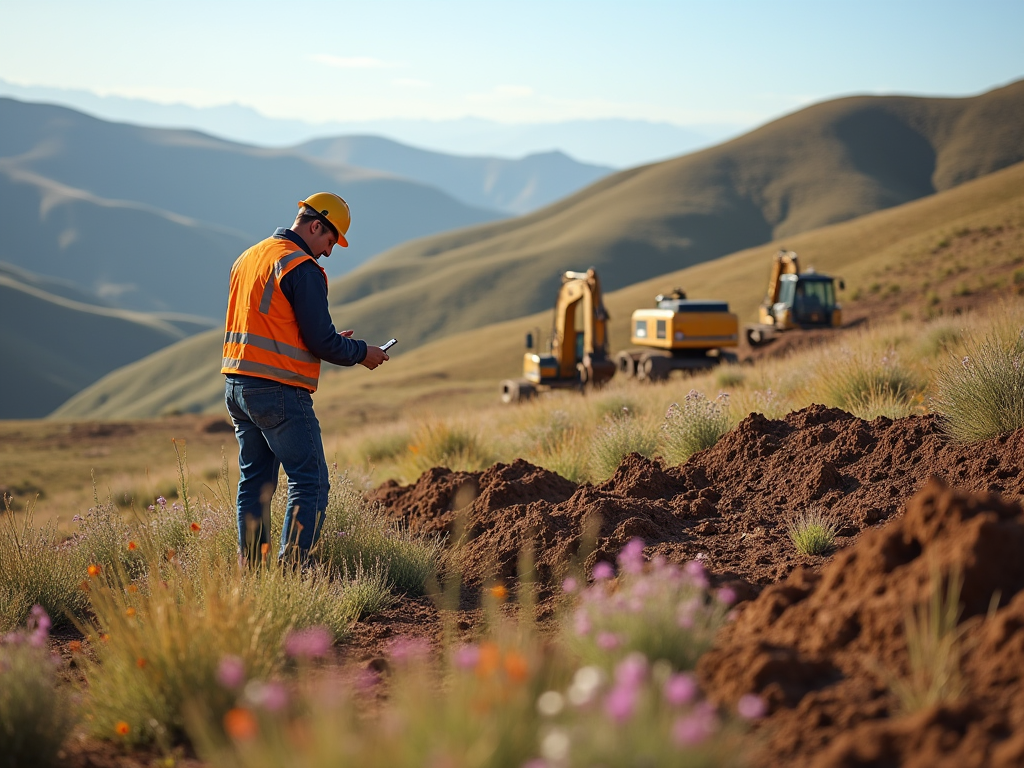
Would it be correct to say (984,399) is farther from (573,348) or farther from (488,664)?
(573,348)

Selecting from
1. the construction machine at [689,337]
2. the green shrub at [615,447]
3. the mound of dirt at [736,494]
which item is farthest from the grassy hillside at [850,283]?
the mound of dirt at [736,494]

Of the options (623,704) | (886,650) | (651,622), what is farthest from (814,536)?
(623,704)

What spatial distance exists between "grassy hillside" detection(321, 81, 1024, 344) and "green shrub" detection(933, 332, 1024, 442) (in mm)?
98939

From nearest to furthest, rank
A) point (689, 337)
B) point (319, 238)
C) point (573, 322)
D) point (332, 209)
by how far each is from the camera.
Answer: point (319, 238) < point (332, 209) < point (573, 322) < point (689, 337)

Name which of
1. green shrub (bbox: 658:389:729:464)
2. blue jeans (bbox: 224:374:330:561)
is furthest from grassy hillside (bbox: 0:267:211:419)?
blue jeans (bbox: 224:374:330:561)

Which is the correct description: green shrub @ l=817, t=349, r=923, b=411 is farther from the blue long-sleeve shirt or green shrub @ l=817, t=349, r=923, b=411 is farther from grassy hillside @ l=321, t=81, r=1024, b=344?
grassy hillside @ l=321, t=81, r=1024, b=344

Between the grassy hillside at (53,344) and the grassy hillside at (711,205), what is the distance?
4567cm

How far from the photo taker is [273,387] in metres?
5.67

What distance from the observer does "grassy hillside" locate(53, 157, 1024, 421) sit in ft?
120

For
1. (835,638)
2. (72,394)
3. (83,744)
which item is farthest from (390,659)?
(72,394)

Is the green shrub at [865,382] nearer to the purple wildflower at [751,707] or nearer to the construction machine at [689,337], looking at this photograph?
the purple wildflower at [751,707]

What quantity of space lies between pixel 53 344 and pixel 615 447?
552 feet

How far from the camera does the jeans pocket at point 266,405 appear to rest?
5.65 m

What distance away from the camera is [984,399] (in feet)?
22.1
